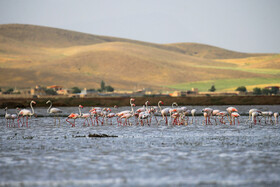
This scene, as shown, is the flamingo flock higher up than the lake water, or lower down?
higher up

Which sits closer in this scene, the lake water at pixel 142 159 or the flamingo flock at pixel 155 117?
the lake water at pixel 142 159

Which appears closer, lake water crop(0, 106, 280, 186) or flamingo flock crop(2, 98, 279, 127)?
lake water crop(0, 106, 280, 186)

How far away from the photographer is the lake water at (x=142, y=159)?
577 inches

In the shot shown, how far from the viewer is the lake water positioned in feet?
48.1

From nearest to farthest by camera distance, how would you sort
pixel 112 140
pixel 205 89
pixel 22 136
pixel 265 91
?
pixel 112 140
pixel 22 136
pixel 265 91
pixel 205 89

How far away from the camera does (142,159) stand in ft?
59.6

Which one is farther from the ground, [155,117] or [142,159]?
[155,117]

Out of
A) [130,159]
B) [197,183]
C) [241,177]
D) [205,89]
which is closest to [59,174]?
[130,159]

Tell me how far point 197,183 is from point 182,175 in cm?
114

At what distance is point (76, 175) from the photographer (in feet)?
50.4

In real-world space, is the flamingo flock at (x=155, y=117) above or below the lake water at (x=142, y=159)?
above

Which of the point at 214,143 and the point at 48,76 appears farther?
the point at 48,76

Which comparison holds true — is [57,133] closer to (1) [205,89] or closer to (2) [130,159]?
(2) [130,159]

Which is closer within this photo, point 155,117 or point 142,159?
point 142,159
